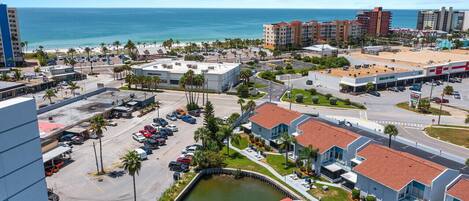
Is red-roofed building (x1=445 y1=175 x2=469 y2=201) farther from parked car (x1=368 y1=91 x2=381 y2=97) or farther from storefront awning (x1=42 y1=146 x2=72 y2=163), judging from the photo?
parked car (x1=368 y1=91 x2=381 y2=97)

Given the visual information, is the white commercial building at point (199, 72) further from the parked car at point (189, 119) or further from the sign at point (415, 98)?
the sign at point (415, 98)

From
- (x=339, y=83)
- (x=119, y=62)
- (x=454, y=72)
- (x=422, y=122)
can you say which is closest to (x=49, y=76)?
(x=119, y=62)

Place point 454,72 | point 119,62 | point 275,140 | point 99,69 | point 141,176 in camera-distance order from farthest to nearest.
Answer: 1. point 119,62
2. point 99,69
3. point 454,72
4. point 275,140
5. point 141,176

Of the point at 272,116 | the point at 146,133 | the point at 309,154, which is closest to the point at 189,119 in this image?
the point at 146,133

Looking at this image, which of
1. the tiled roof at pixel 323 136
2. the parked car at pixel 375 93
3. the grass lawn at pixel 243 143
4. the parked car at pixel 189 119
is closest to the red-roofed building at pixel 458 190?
the tiled roof at pixel 323 136

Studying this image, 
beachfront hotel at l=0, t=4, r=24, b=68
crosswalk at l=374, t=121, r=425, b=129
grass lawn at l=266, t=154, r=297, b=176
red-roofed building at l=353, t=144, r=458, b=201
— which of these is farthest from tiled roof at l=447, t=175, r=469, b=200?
beachfront hotel at l=0, t=4, r=24, b=68

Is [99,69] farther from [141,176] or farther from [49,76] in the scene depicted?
[141,176]

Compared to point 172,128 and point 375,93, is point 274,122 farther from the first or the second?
point 375,93
